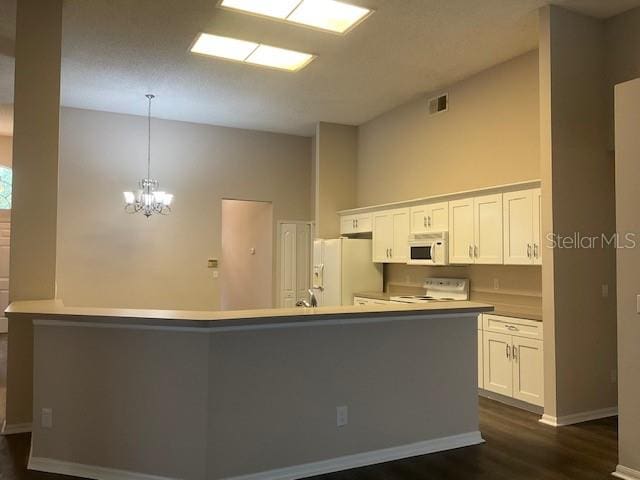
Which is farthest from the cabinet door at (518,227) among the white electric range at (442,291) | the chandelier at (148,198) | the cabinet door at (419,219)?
the chandelier at (148,198)

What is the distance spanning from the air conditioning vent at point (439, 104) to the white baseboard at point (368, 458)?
4.03 m

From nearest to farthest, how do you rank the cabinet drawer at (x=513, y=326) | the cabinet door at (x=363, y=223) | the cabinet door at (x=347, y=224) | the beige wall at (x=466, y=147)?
the cabinet drawer at (x=513, y=326) → the beige wall at (x=466, y=147) → the cabinet door at (x=363, y=223) → the cabinet door at (x=347, y=224)

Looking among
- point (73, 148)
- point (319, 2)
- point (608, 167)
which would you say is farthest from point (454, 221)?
point (73, 148)

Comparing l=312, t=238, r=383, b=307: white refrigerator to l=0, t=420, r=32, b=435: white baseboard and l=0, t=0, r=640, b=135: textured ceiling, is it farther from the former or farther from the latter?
l=0, t=420, r=32, b=435: white baseboard

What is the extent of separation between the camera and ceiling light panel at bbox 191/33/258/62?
4.98 metres

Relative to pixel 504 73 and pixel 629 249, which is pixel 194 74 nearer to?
pixel 504 73

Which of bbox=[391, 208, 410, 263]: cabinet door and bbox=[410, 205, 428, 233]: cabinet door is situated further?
bbox=[391, 208, 410, 263]: cabinet door

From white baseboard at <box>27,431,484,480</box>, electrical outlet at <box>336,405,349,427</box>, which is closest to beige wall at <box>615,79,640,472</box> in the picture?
white baseboard at <box>27,431,484,480</box>

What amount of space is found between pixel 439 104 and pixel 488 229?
2075mm

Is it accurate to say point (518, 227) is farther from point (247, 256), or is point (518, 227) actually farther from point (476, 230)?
point (247, 256)

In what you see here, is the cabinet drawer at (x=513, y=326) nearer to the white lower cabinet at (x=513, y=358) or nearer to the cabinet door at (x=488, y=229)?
the white lower cabinet at (x=513, y=358)

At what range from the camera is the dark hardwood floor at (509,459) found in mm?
3217

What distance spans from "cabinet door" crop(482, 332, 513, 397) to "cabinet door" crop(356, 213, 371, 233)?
270 centimetres

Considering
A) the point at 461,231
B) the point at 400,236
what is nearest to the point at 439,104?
the point at 400,236
